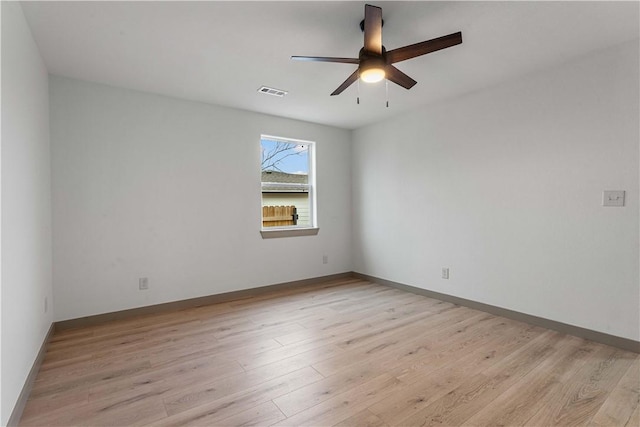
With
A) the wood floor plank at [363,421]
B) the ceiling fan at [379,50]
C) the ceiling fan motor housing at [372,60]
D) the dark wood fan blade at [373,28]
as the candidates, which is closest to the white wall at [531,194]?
the ceiling fan at [379,50]

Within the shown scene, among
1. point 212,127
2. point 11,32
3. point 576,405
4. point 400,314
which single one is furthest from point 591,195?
point 11,32

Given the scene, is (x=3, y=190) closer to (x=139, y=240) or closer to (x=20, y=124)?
(x=20, y=124)

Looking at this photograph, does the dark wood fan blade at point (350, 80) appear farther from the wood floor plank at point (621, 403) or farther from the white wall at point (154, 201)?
the wood floor plank at point (621, 403)

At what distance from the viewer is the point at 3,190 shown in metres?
1.68

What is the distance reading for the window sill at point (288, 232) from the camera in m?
4.41

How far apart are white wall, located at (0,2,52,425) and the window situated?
7.74 feet

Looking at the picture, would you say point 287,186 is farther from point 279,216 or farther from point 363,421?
point 363,421

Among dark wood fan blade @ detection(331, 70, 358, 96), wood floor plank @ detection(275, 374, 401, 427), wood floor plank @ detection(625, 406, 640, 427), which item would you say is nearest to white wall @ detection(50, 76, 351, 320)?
dark wood fan blade @ detection(331, 70, 358, 96)

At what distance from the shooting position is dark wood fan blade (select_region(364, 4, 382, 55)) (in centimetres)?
187

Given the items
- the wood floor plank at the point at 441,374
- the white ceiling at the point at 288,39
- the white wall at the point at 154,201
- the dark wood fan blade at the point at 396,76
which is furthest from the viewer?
the white wall at the point at 154,201

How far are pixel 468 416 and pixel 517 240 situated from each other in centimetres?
210

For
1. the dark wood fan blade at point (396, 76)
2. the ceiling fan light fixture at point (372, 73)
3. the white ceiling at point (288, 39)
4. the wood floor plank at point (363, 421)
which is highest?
the white ceiling at point (288, 39)

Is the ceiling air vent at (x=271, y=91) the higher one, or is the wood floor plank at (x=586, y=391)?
the ceiling air vent at (x=271, y=91)

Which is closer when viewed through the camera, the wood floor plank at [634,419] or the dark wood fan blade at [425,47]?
the wood floor plank at [634,419]
